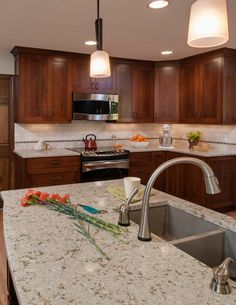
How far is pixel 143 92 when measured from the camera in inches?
205

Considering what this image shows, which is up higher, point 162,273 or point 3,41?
point 3,41

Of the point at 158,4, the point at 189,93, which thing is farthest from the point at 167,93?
the point at 158,4

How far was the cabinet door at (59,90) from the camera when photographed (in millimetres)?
4426

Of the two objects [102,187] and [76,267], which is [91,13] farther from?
[76,267]

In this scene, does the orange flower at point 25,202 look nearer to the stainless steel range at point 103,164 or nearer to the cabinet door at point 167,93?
the stainless steel range at point 103,164

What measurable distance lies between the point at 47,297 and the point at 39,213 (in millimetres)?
A: 759

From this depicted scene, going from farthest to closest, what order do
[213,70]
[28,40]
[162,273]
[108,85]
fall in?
[108,85]
[213,70]
[28,40]
[162,273]

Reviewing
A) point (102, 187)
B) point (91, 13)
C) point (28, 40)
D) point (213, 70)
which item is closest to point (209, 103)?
point (213, 70)

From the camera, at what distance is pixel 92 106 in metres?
4.69

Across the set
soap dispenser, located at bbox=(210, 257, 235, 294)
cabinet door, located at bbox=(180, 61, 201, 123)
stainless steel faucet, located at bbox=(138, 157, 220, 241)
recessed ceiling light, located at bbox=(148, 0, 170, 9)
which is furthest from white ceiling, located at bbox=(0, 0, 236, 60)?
soap dispenser, located at bbox=(210, 257, 235, 294)

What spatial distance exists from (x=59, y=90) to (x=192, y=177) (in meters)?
2.39

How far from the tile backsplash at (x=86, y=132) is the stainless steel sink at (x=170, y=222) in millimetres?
3294

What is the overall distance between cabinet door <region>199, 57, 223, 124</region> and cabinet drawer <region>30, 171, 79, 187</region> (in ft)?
7.17

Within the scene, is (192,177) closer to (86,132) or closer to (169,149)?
(169,149)
